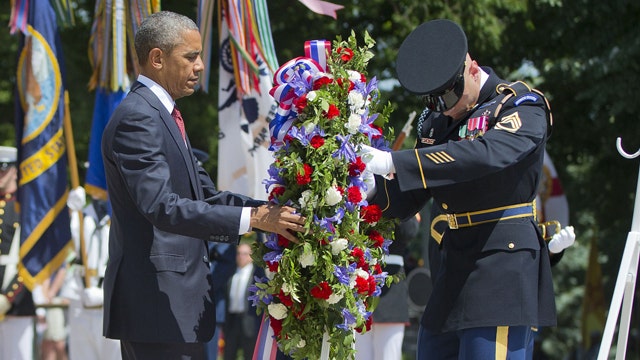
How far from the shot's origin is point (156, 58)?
4227 millimetres

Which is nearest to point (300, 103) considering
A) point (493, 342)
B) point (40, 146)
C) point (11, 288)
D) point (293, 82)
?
point (293, 82)

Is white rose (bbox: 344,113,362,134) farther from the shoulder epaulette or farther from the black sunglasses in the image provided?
the shoulder epaulette

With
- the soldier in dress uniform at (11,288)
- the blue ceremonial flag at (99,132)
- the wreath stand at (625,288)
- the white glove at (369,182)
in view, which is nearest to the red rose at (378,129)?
the white glove at (369,182)

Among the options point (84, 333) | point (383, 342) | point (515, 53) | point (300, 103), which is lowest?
point (84, 333)

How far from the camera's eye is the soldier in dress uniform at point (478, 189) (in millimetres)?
4238

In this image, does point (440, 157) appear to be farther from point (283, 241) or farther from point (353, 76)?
point (283, 241)

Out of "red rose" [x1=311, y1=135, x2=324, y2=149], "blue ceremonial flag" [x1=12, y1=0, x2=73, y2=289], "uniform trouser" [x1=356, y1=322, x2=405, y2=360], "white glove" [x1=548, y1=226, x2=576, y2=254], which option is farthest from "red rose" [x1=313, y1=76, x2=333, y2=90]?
"blue ceremonial flag" [x1=12, y1=0, x2=73, y2=289]

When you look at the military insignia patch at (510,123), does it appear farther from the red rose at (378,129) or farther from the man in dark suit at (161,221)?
the man in dark suit at (161,221)

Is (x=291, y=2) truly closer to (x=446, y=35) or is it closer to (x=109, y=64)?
(x=109, y=64)

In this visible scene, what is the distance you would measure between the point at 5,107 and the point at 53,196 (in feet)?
17.0

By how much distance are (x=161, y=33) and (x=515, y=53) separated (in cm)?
887

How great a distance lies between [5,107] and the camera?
42.4ft

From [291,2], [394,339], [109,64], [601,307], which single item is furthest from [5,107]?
[601,307]

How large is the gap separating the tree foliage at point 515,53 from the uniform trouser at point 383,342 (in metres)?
4.04
